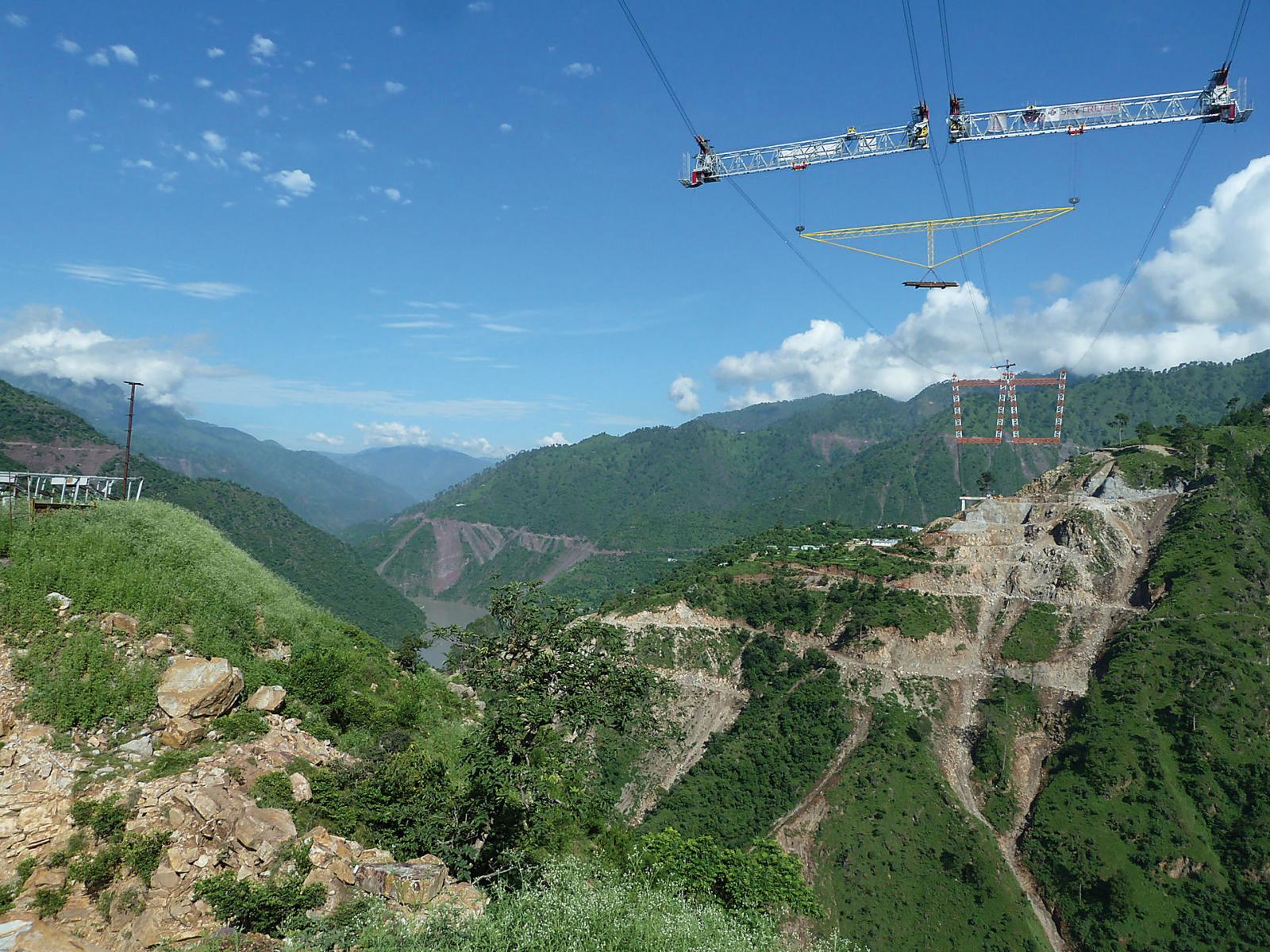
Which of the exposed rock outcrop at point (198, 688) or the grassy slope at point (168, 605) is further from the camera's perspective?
the grassy slope at point (168, 605)

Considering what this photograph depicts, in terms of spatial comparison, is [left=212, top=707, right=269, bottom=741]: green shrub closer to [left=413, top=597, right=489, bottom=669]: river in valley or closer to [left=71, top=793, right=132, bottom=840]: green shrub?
[left=71, top=793, right=132, bottom=840]: green shrub

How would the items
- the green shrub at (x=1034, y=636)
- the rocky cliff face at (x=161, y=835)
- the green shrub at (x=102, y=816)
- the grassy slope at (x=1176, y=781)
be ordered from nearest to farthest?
the rocky cliff face at (x=161, y=835) < the green shrub at (x=102, y=816) < the grassy slope at (x=1176, y=781) < the green shrub at (x=1034, y=636)

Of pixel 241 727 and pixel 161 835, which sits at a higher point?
pixel 241 727

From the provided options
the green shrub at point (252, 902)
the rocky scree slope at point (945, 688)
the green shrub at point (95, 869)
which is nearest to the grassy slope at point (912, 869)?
the rocky scree slope at point (945, 688)

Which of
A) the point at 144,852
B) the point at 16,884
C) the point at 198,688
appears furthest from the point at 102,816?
the point at 198,688

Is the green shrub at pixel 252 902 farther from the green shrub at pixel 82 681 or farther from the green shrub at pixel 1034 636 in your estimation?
the green shrub at pixel 1034 636

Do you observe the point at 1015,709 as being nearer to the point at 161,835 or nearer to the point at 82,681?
the point at 161,835

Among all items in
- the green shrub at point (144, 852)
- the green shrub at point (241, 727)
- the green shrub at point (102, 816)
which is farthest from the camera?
the green shrub at point (241, 727)
